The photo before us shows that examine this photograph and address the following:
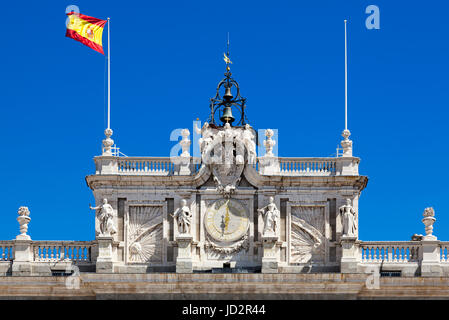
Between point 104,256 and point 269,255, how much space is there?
21.9 feet

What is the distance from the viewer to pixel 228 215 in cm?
4500

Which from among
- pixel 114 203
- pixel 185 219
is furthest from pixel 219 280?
pixel 114 203

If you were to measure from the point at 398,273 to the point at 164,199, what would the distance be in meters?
10.1

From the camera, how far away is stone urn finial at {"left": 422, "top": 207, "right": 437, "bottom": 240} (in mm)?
44000

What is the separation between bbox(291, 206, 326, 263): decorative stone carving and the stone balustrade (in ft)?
5.25

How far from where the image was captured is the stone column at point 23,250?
44000mm

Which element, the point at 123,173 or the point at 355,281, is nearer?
the point at 355,281

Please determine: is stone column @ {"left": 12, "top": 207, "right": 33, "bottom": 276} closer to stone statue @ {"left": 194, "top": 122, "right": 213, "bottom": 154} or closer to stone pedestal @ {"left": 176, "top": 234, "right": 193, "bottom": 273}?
stone pedestal @ {"left": 176, "top": 234, "right": 193, "bottom": 273}

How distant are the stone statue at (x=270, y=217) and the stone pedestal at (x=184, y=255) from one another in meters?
3.09

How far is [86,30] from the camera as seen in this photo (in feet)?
154
